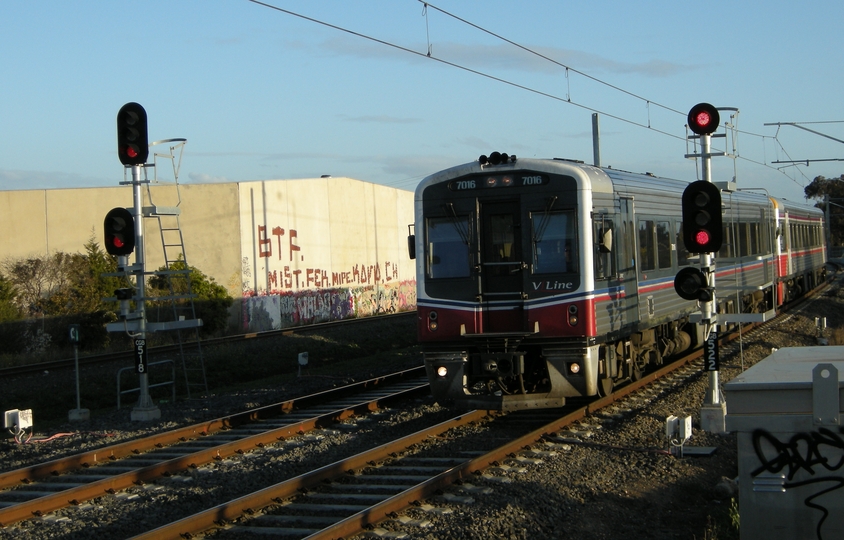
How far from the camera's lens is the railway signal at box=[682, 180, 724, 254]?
10648mm

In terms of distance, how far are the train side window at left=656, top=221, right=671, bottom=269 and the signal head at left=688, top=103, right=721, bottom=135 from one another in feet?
10.3

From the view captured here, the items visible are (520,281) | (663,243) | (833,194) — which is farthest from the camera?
(833,194)

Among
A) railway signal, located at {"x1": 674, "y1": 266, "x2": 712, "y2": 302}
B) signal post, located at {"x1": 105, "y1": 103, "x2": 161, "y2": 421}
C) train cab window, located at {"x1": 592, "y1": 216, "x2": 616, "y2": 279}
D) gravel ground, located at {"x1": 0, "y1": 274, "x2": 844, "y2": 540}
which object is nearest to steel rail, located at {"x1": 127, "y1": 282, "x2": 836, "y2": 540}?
gravel ground, located at {"x1": 0, "y1": 274, "x2": 844, "y2": 540}

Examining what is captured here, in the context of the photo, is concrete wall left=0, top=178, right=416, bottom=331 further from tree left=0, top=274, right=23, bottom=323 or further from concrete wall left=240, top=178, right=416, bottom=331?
tree left=0, top=274, right=23, bottom=323

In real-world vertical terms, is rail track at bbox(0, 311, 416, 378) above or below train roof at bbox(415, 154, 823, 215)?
below

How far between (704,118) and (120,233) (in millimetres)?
8618

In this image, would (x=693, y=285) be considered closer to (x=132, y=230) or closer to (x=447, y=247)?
(x=447, y=247)

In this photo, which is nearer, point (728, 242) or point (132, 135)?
point (132, 135)

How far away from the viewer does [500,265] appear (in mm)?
11625

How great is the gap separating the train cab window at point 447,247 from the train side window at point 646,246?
10.8 ft

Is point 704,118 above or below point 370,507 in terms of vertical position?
above

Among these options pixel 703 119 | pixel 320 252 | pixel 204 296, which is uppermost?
pixel 703 119

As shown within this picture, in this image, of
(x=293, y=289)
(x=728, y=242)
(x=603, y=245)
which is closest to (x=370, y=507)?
(x=603, y=245)

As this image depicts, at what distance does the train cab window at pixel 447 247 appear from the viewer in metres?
11.7
